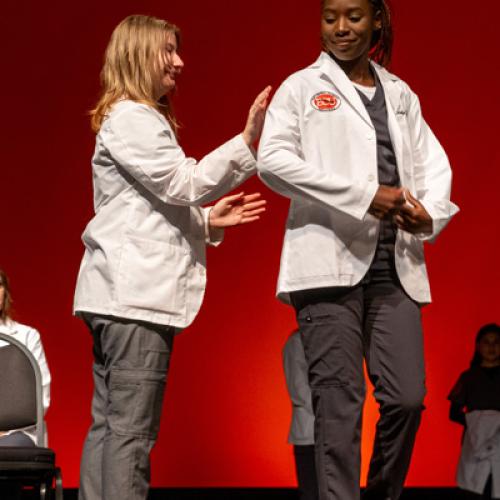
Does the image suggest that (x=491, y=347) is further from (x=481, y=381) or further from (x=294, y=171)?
(x=294, y=171)

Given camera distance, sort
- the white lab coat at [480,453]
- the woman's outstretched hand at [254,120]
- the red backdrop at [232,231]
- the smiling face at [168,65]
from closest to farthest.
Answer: the woman's outstretched hand at [254,120] < the smiling face at [168,65] < the white lab coat at [480,453] < the red backdrop at [232,231]

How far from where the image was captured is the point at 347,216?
2414mm

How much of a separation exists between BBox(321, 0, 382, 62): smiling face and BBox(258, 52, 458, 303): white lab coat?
5cm

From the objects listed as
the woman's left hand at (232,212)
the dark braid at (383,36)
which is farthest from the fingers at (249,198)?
the dark braid at (383,36)

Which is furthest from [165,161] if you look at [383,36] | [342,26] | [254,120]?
[383,36]

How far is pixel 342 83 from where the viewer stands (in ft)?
8.34

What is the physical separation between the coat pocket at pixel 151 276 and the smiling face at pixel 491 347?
3.06 meters

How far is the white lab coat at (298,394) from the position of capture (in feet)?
14.2

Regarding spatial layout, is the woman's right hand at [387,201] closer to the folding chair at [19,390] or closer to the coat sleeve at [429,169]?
the coat sleeve at [429,169]

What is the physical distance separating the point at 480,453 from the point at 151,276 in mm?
2986

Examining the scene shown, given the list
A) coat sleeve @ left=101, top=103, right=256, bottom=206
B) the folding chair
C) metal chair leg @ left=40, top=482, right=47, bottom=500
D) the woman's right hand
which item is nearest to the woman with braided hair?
the woman's right hand

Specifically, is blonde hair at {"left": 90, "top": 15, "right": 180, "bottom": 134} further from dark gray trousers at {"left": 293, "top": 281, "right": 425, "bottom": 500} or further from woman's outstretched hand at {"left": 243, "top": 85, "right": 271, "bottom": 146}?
dark gray trousers at {"left": 293, "top": 281, "right": 425, "bottom": 500}

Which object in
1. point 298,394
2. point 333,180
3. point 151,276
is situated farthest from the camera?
point 298,394

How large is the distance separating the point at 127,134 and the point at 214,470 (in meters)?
3.24
